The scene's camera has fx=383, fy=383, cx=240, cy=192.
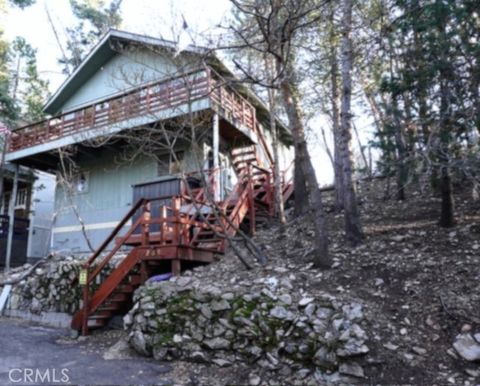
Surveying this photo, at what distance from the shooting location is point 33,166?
553 inches

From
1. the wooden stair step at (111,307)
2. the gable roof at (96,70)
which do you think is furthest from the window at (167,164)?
the wooden stair step at (111,307)

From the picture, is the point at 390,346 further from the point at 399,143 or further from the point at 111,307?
the point at 111,307

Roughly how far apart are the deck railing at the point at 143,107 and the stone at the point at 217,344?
5.75m

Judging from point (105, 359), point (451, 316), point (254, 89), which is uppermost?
point (254, 89)

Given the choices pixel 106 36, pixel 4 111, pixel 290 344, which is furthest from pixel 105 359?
pixel 4 111

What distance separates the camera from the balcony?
1001 cm

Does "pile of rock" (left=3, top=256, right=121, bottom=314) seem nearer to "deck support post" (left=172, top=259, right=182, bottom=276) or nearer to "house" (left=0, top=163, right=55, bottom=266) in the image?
"deck support post" (left=172, top=259, right=182, bottom=276)

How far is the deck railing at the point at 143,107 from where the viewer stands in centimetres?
1002

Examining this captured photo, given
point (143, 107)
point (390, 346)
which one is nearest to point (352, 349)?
point (390, 346)

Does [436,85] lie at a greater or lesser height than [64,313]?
greater

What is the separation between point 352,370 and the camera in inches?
164

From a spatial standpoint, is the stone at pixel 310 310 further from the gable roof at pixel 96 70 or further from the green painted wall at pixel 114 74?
the green painted wall at pixel 114 74

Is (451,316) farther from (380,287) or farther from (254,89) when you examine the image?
(254,89)

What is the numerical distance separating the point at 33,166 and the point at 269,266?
Result: 11.3m
